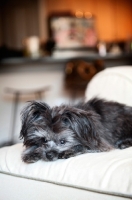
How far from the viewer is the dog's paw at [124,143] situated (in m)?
1.91

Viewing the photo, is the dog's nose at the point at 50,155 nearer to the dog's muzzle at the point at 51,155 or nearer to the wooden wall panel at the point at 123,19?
the dog's muzzle at the point at 51,155

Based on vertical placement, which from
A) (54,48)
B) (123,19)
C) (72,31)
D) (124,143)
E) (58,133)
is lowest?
(124,143)

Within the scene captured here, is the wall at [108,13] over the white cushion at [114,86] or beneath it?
over

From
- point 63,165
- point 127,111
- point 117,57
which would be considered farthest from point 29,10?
point 63,165

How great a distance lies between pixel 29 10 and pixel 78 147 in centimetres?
571

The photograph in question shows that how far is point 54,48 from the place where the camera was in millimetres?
5418

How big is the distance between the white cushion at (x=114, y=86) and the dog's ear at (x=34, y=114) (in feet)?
2.14

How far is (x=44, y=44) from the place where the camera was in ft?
15.6

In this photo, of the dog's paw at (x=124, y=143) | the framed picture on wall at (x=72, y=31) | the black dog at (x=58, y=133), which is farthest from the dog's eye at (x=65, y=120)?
the framed picture on wall at (x=72, y=31)

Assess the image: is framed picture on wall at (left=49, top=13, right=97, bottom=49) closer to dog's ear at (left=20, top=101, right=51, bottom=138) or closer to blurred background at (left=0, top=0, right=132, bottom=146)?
blurred background at (left=0, top=0, right=132, bottom=146)

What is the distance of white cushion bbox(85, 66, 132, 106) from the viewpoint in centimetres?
229

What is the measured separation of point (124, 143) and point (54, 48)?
12.0 ft

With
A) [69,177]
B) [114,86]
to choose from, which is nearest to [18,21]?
[114,86]

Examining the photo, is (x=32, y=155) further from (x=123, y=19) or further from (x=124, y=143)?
(x=123, y=19)
